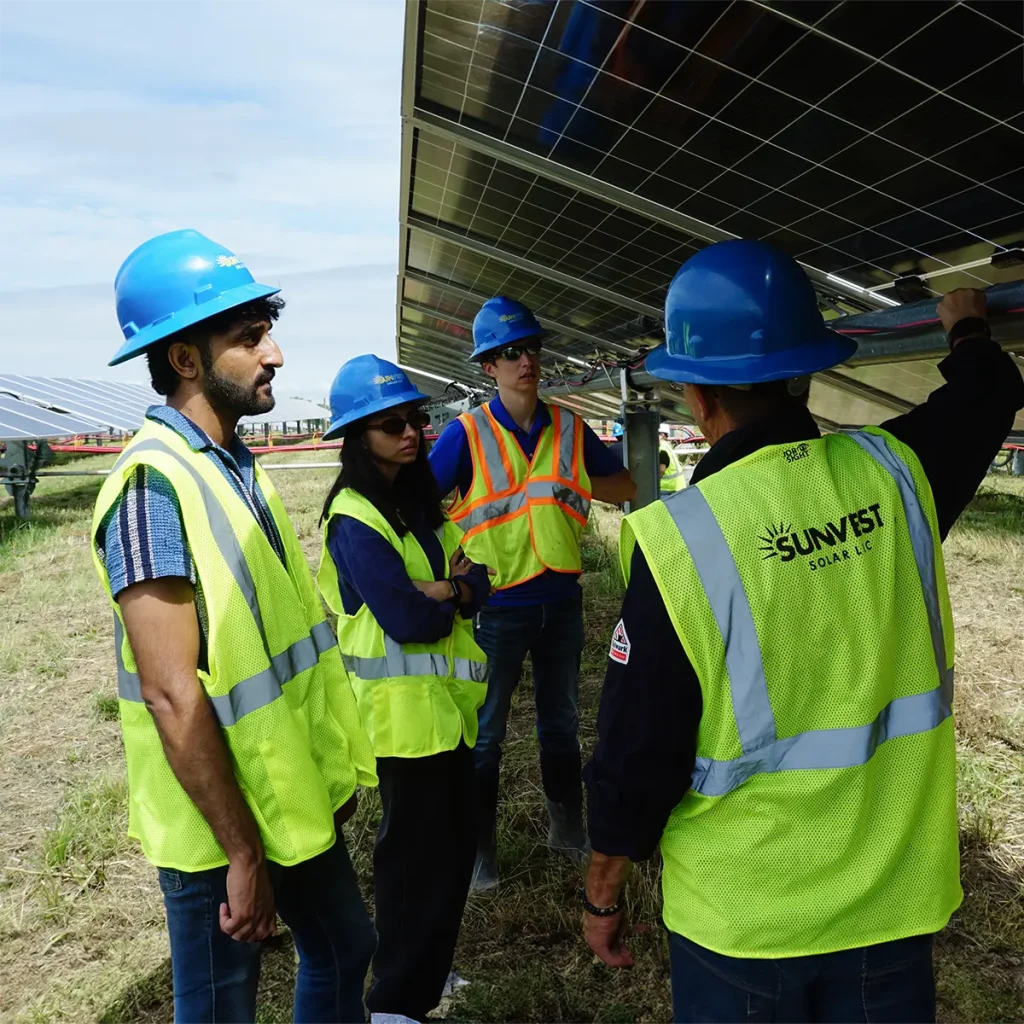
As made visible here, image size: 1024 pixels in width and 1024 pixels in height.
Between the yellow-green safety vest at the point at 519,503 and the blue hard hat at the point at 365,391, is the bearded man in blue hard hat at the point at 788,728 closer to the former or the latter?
the blue hard hat at the point at 365,391

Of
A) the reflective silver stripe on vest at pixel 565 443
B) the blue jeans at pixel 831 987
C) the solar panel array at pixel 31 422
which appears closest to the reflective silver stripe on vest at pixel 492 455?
the reflective silver stripe on vest at pixel 565 443

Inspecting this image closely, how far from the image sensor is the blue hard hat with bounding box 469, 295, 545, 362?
319 cm

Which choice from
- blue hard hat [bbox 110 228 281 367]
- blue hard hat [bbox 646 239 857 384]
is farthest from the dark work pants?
blue hard hat [bbox 646 239 857 384]

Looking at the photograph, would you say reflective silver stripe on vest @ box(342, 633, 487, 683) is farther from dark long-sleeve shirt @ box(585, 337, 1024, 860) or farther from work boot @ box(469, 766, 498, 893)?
→ dark long-sleeve shirt @ box(585, 337, 1024, 860)

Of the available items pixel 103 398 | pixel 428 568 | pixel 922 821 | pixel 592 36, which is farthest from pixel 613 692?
pixel 103 398

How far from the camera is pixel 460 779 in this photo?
2.42 meters

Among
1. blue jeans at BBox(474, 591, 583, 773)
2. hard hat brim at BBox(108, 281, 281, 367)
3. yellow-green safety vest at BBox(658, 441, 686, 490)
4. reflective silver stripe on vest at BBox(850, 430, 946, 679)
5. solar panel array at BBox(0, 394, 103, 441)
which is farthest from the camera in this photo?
solar panel array at BBox(0, 394, 103, 441)

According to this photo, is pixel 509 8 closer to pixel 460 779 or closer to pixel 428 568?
pixel 428 568

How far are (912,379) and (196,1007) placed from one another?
405cm

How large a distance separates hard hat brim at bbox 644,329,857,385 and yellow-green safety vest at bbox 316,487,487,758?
1.13 meters

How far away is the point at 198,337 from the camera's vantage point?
1743 mm

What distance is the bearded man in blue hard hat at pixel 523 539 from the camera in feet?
9.92

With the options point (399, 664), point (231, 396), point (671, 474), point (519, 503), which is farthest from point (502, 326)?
point (671, 474)

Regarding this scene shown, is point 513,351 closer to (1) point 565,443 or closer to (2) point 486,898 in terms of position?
(1) point 565,443
